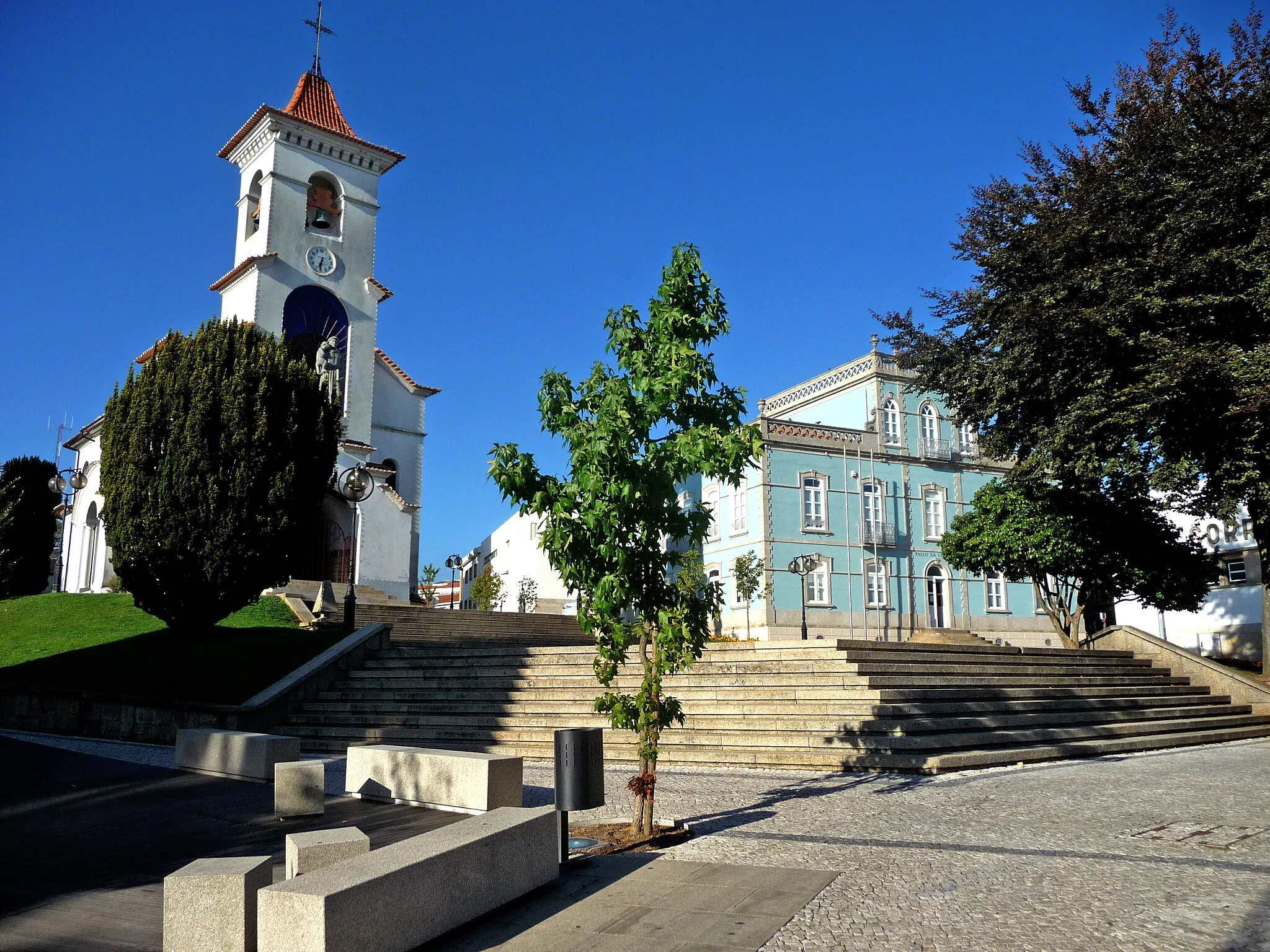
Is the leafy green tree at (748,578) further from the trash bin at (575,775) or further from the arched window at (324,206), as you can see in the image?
the trash bin at (575,775)

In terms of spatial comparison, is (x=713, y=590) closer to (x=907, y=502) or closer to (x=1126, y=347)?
(x=1126, y=347)

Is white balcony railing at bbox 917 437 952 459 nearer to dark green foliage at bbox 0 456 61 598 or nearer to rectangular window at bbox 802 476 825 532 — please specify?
rectangular window at bbox 802 476 825 532

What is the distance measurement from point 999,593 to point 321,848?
139ft

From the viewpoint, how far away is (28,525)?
4253cm

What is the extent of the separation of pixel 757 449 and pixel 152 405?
1761 centimetres

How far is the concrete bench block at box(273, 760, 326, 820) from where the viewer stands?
9.20 m

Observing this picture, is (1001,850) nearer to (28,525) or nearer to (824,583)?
(824,583)

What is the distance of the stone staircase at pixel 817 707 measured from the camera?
12.9 meters

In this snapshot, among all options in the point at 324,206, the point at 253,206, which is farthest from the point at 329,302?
the point at 253,206

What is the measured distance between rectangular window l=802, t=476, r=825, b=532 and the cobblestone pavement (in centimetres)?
2779

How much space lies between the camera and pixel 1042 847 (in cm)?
744

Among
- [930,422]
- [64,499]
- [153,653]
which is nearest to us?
[153,653]

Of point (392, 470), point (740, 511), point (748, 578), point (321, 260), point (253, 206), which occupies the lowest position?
point (748, 578)

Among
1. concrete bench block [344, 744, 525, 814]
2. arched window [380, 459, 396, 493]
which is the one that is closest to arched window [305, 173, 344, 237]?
arched window [380, 459, 396, 493]
